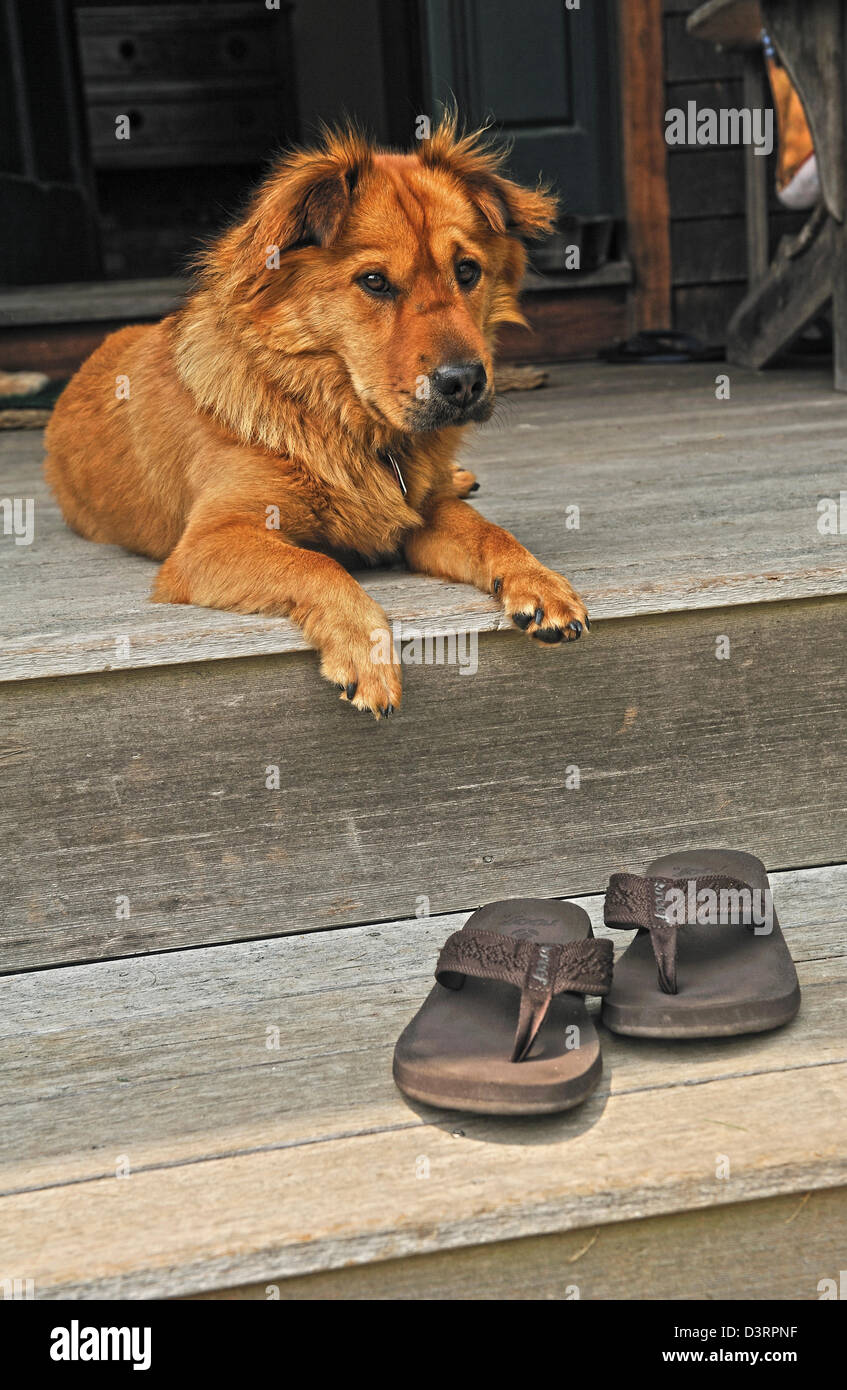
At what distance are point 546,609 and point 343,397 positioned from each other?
52 centimetres

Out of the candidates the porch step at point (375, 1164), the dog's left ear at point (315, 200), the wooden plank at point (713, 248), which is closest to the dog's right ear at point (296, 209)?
the dog's left ear at point (315, 200)

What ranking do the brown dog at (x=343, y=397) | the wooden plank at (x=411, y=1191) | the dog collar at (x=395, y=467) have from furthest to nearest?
the dog collar at (x=395, y=467)
the brown dog at (x=343, y=397)
the wooden plank at (x=411, y=1191)

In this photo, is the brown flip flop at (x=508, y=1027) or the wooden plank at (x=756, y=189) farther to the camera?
the wooden plank at (x=756, y=189)

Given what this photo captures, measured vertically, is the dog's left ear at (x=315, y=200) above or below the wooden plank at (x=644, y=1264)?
above

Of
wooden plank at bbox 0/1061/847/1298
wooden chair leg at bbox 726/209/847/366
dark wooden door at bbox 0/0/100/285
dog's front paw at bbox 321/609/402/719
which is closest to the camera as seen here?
wooden plank at bbox 0/1061/847/1298

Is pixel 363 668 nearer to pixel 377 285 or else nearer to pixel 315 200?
pixel 377 285

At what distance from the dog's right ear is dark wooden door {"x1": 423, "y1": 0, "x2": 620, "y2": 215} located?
3.07m

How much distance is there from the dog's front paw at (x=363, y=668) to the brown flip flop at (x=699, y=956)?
0.37 m

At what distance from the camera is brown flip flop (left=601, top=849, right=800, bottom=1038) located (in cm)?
129

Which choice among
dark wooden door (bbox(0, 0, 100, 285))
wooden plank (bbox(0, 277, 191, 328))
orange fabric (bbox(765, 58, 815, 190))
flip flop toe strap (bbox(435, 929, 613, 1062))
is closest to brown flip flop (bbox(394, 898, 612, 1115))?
flip flop toe strap (bbox(435, 929, 613, 1062))

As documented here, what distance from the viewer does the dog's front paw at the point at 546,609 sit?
5.25 feet

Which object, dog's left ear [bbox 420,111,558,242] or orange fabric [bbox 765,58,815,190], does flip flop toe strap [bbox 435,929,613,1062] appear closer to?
dog's left ear [bbox 420,111,558,242]

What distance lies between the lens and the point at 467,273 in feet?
6.18

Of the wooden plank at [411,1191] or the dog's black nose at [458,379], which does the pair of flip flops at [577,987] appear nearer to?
the wooden plank at [411,1191]
